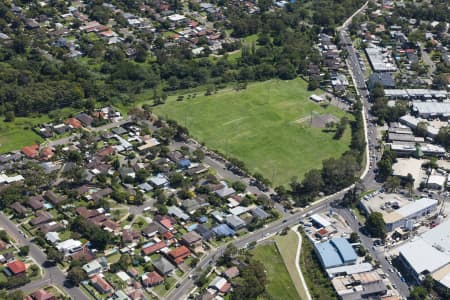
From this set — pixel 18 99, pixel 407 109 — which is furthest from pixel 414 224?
pixel 18 99

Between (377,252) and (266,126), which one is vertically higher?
(377,252)

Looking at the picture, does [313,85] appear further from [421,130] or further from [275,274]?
[275,274]

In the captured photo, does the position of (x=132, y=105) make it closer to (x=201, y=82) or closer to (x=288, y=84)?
(x=201, y=82)

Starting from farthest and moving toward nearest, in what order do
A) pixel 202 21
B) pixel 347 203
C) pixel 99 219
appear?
pixel 202 21 → pixel 347 203 → pixel 99 219

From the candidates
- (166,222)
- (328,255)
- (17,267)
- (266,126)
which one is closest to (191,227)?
(166,222)

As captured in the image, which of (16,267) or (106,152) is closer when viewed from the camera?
(16,267)

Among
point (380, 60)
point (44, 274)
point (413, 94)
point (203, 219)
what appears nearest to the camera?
point (44, 274)

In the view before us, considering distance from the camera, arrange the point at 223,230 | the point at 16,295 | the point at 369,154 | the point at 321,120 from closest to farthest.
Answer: the point at 16,295 < the point at 223,230 < the point at 369,154 < the point at 321,120
